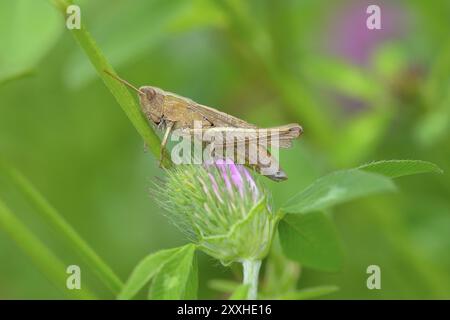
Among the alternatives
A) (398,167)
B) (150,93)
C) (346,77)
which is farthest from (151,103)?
(346,77)

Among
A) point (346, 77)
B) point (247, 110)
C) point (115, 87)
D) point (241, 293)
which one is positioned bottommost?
point (241, 293)

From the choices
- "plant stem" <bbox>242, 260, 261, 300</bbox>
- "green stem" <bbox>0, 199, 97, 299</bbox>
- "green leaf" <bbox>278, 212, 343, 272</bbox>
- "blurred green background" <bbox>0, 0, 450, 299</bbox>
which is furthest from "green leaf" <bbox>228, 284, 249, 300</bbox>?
"blurred green background" <bbox>0, 0, 450, 299</bbox>

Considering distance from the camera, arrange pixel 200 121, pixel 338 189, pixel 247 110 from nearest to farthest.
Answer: pixel 338 189 < pixel 200 121 < pixel 247 110

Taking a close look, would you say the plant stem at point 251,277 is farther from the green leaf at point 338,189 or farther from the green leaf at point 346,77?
→ the green leaf at point 346,77

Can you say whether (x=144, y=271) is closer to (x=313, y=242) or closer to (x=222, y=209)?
(x=222, y=209)

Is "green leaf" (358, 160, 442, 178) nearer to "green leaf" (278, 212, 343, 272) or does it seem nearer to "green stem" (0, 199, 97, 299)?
"green leaf" (278, 212, 343, 272)

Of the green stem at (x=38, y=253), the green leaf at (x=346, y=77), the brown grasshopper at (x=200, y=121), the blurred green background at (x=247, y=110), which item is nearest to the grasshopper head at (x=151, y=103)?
the brown grasshopper at (x=200, y=121)
